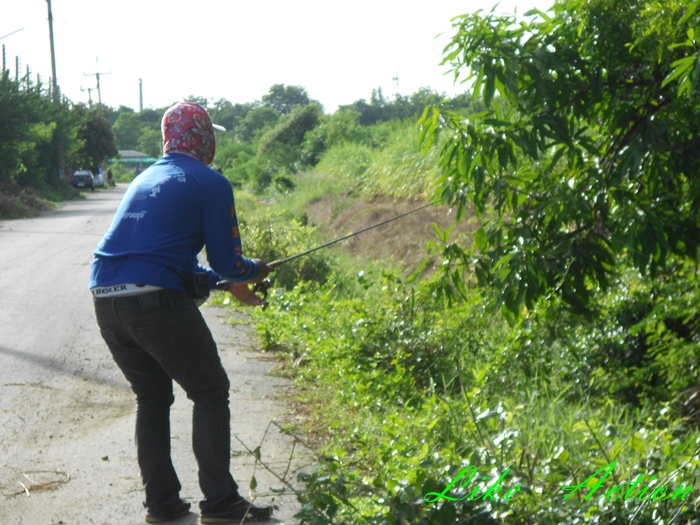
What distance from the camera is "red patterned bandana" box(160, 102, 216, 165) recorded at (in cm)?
452

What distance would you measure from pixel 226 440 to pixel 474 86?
6.66 ft

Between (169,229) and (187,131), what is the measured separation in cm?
54

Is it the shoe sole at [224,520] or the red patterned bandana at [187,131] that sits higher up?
the red patterned bandana at [187,131]

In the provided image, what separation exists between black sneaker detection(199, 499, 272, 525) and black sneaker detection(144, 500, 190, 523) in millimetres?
168

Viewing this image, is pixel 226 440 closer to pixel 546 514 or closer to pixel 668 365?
pixel 546 514

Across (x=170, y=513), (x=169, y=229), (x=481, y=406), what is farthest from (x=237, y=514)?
(x=481, y=406)

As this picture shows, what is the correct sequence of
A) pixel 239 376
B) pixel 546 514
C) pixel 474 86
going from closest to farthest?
pixel 546 514
pixel 474 86
pixel 239 376

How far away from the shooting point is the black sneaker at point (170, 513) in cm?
445

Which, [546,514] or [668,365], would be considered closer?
[546,514]

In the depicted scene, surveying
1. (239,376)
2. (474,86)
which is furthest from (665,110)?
(239,376)

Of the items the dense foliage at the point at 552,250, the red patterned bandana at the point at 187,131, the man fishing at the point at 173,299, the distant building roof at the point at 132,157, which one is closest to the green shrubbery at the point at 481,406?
the dense foliage at the point at 552,250

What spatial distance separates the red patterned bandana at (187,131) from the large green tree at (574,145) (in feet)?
3.59

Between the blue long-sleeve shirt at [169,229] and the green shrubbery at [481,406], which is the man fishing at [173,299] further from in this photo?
the green shrubbery at [481,406]

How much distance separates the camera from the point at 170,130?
4559 mm
